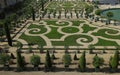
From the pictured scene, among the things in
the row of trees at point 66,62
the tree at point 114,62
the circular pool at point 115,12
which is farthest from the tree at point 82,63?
the circular pool at point 115,12

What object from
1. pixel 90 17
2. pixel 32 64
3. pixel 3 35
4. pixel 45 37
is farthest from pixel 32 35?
pixel 90 17

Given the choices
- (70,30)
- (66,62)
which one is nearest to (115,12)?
(70,30)

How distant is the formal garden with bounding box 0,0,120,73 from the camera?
4694cm

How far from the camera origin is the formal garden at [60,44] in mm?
46938

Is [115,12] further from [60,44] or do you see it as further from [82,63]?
[82,63]

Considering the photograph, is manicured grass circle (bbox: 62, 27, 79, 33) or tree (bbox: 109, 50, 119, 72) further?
manicured grass circle (bbox: 62, 27, 79, 33)

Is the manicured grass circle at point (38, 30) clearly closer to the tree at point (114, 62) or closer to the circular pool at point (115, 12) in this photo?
the tree at point (114, 62)

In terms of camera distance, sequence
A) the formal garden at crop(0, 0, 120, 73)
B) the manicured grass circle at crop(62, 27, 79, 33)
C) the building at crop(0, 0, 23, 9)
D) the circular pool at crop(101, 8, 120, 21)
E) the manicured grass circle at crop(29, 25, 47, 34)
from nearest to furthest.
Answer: the formal garden at crop(0, 0, 120, 73) → the manicured grass circle at crop(29, 25, 47, 34) → the manicured grass circle at crop(62, 27, 79, 33) → the circular pool at crop(101, 8, 120, 21) → the building at crop(0, 0, 23, 9)

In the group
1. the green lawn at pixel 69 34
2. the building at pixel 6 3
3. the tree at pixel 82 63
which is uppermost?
the building at pixel 6 3

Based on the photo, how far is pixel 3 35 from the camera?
67.4m

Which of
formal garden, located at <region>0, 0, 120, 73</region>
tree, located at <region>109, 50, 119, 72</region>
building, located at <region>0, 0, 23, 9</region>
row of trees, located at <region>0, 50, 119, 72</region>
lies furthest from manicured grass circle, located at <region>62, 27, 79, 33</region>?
building, located at <region>0, 0, 23, 9</region>

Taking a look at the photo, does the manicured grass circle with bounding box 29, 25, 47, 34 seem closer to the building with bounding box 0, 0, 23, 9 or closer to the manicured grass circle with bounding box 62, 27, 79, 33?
the manicured grass circle with bounding box 62, 27, 79, 33

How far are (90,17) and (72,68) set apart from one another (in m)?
41.9

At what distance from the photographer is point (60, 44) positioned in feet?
198
